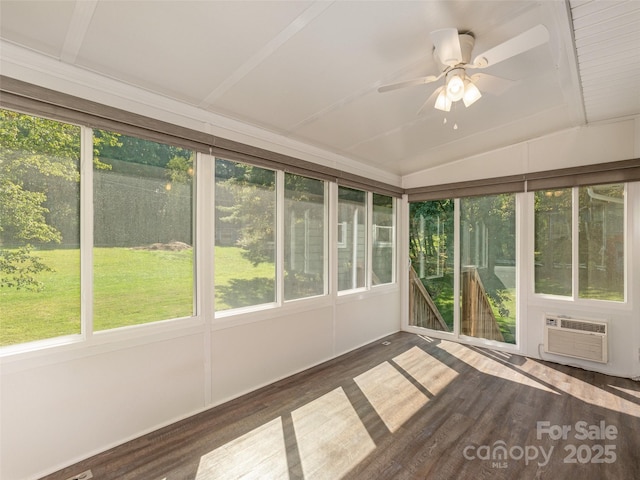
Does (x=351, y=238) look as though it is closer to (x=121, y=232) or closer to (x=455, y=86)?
(x=455, y=86)

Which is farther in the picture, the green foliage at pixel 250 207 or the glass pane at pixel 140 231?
the green foliage at pixel 250 207

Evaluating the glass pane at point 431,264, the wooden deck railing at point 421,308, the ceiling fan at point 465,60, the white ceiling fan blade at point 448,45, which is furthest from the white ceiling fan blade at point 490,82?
the wooden deck railing at point 421,308

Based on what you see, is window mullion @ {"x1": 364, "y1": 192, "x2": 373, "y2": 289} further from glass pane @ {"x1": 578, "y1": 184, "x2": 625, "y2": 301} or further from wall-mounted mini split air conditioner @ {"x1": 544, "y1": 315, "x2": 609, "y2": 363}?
Result: glass pane @ {"x1": 578, "y1": 184, "x2": 625, "y2": 301}

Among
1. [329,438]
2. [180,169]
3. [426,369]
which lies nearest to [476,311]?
[426,369]

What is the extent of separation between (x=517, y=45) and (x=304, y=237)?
98.2 inches

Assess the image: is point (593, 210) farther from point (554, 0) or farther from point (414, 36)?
point (414, 36)

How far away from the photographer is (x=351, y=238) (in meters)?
4.27

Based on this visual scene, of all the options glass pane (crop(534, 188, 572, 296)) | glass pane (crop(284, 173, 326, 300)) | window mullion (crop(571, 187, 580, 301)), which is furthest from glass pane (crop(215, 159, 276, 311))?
window mullion (crop(571, 187, 580, 301))

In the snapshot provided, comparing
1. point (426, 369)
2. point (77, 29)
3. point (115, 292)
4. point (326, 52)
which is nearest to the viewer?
point (77, 29)

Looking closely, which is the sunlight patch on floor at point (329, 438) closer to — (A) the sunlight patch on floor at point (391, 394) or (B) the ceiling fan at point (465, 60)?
(A) the sunlight patch on floor at point (391, 394)

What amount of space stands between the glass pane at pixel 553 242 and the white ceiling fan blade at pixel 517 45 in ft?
8.98

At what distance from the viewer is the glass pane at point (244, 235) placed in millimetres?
A: 2814

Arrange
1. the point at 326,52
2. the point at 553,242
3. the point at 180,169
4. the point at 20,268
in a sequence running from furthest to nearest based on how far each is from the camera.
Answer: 1. the point at 553,242
2. the point at 180,169
3. the point at 326,52
4. the point at 20,268

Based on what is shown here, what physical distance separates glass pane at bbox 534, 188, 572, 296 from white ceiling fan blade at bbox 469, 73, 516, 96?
2.40m
